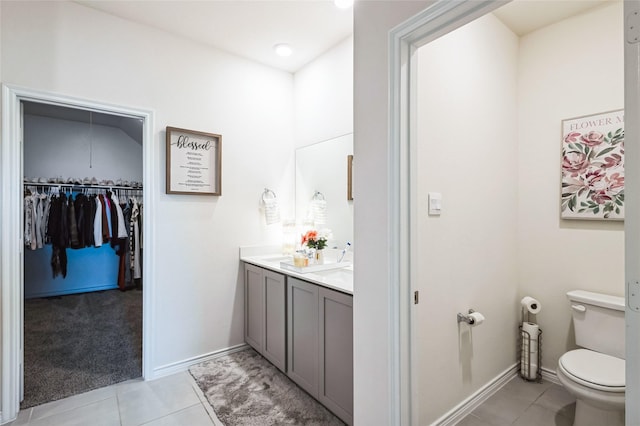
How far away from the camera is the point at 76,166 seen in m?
4.84

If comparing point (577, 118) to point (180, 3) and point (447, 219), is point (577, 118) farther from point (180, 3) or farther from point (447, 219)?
point (180, 3)

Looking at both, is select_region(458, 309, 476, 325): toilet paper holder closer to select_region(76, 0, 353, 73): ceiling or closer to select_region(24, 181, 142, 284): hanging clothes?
select_region(76, 0, 353, 73): ceiling

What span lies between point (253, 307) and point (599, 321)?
97.9 inches

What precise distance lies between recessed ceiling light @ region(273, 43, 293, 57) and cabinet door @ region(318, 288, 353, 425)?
2098 millimetres

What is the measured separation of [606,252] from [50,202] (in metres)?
5.85

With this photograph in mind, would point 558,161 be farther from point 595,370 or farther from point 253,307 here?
point 253,307

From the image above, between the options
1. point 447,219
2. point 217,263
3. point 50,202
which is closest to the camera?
point 447,219

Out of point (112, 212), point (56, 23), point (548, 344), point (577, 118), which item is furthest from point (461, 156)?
point (112, 212)

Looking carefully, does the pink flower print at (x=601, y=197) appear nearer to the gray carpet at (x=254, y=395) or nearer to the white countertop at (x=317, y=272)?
the white countertop at (x=317, y=272)

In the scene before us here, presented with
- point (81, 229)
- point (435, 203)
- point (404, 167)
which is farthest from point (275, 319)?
point (81, 229)

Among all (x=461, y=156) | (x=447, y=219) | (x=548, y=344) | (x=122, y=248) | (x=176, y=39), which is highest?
(x=176, y=39)

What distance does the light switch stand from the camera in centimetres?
169

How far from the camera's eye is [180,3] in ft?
7.23

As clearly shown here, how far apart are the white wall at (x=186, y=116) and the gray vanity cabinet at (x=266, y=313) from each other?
14 cm
